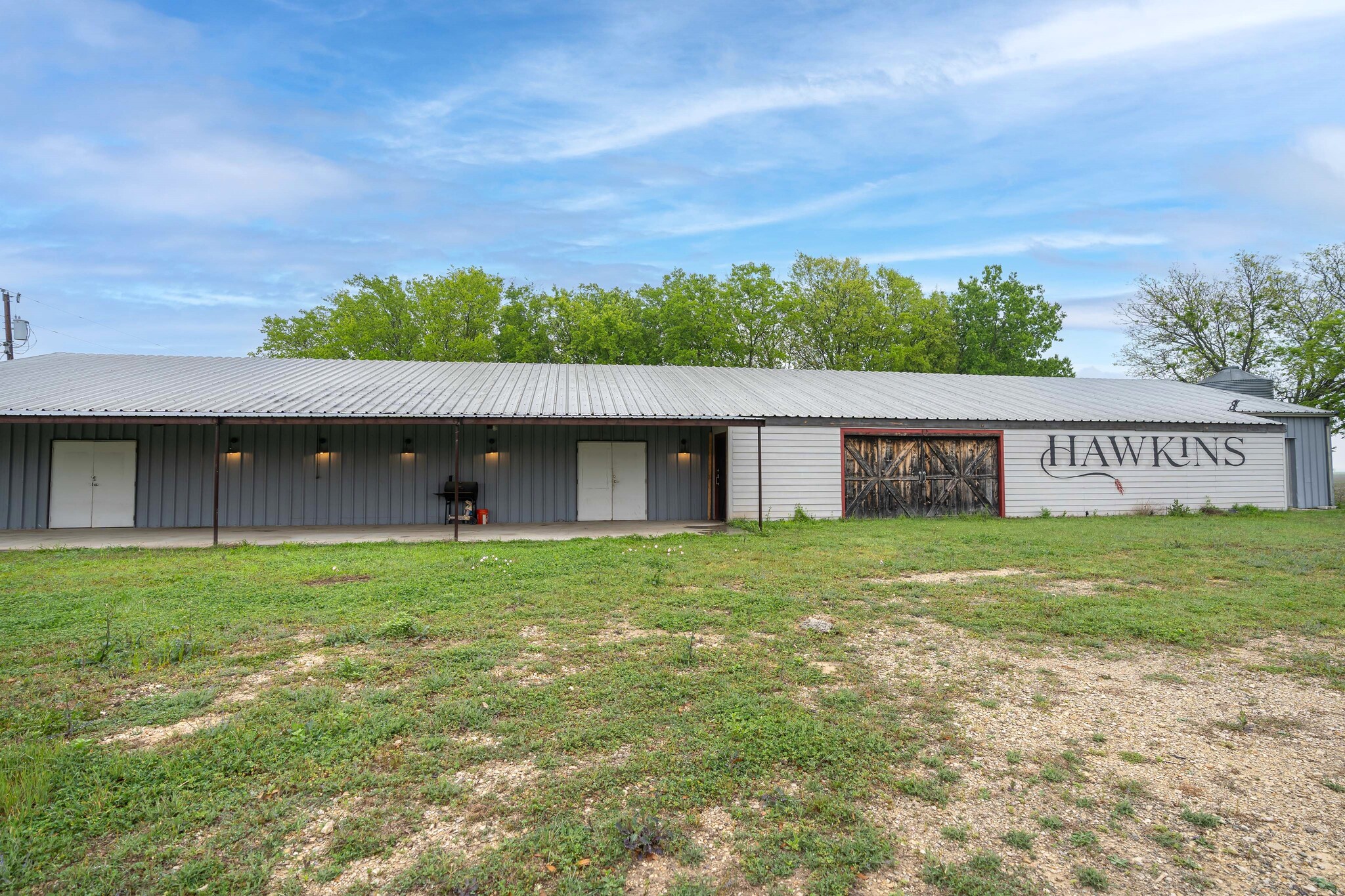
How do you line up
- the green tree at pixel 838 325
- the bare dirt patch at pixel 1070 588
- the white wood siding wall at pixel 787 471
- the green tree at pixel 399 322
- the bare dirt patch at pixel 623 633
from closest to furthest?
the bare dirt patch at pixel 623 633 → the bare dirt patch at pixel 1070 588 → the white wood siding wall at pixel 787 471 → the green tree at pixel 399 322 → the green tree at pixel 838 325

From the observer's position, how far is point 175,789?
2555 mm

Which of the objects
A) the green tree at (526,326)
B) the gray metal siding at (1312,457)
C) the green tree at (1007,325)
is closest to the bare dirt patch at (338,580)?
the gray metal siding at (1312,457)

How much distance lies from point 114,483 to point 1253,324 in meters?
41.6

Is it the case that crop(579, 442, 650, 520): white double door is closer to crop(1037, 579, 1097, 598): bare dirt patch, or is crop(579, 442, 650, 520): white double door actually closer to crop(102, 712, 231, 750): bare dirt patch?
crop(1037, 579, 1097, 598): bare dirt patch

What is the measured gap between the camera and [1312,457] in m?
16.6

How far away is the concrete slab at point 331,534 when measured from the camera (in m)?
9.85

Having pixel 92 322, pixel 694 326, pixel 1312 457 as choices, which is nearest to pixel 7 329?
pixel 92 322

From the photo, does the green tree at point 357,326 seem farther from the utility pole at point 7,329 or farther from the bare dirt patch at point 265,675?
the bare dirt patch at point 265,675

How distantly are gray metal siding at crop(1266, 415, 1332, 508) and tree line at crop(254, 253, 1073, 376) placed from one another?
49.9 ft

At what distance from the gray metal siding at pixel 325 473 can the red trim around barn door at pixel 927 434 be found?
355 centimetres

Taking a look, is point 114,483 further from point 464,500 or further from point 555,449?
point 555,449

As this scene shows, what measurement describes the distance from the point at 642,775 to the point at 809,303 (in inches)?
1229

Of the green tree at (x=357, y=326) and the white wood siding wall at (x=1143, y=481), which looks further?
the green tree at (x=357, y=326)

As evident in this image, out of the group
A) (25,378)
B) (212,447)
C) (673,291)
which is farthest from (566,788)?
(673,291)
